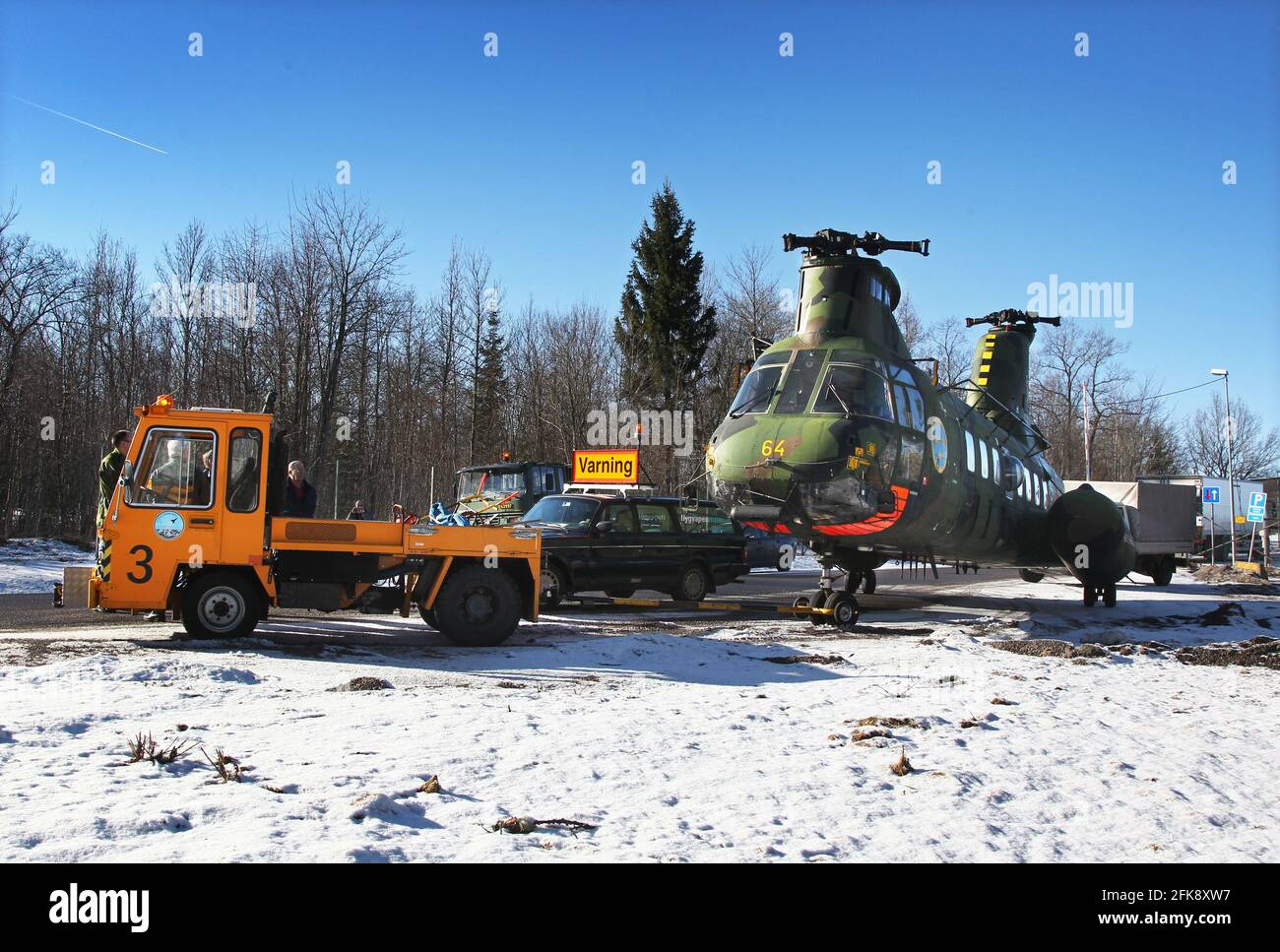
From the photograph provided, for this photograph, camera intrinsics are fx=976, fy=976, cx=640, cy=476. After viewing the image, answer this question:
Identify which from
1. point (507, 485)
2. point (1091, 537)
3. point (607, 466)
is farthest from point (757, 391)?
point (607, 466)

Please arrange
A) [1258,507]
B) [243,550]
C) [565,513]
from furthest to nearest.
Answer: [1258,507], [565,513], [243,550]

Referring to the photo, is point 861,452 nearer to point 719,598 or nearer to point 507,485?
point 719,598

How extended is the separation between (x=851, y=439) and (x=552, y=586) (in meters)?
5.87

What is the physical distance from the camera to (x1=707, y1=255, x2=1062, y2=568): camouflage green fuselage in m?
12.0

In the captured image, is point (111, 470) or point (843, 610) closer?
point (111, 470)

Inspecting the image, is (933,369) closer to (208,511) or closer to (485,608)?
(485,608)

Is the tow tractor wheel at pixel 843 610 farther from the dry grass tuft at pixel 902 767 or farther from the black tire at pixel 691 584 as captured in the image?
the dry grass tuft at pixel 902 767

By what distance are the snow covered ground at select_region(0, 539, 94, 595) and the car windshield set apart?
8.47 meters

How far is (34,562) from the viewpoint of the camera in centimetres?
2189

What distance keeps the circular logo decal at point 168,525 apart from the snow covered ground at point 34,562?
362 inches

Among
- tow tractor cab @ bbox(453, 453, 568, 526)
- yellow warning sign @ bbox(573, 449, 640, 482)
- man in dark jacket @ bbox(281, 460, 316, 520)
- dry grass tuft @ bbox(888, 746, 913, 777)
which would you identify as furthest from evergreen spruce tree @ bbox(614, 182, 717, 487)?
dry grass tuft @ bbox(888, 746, 913, 777)

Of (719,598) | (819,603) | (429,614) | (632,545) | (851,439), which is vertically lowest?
(719,598)

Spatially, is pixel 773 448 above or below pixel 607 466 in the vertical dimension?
below
